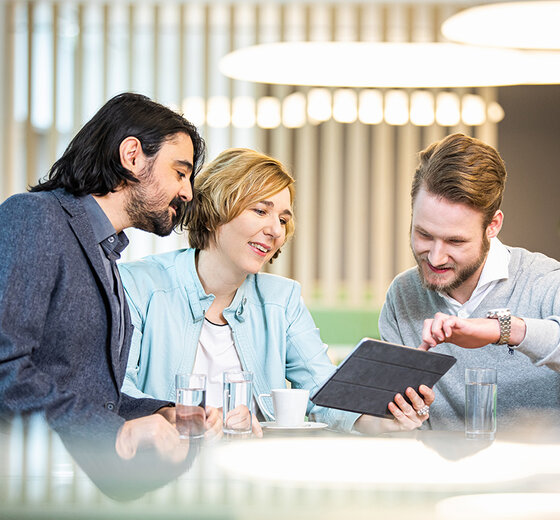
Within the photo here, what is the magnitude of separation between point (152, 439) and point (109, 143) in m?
0.77

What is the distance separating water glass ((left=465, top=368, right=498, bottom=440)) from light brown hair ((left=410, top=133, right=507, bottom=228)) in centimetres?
61

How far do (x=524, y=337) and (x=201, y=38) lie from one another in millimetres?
4075

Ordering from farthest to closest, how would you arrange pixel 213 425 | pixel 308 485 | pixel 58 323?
1. pixel 58 323
2. pixel 213 425
3. pixel 308 485

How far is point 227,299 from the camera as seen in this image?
6.97 ft

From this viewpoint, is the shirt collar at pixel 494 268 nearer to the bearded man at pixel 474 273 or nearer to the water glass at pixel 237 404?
the bearded man at pixel 474 273

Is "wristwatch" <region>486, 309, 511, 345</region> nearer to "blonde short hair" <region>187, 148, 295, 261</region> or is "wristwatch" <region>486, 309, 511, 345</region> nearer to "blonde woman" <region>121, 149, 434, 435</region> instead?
"blonde woman" <region>121, 149, 434, 435</region>

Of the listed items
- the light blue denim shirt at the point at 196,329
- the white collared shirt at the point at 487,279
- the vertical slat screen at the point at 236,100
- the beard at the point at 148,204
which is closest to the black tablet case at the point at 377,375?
the light blue denim shirt at the point at 196,329

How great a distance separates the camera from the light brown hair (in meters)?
1.83

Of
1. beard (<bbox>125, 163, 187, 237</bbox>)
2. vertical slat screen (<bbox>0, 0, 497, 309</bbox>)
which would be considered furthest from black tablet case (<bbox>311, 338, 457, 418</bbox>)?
vertical slat screen (<bbox>0, 0, 497, 309</bbox>)

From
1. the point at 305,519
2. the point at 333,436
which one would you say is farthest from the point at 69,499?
the point at 333,436

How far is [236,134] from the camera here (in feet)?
17.3

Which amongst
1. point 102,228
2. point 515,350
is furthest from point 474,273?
point 102,228

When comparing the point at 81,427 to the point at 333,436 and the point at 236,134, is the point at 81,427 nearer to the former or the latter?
the point at 333,436

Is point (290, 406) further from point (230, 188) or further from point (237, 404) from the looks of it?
point (230, 188)
